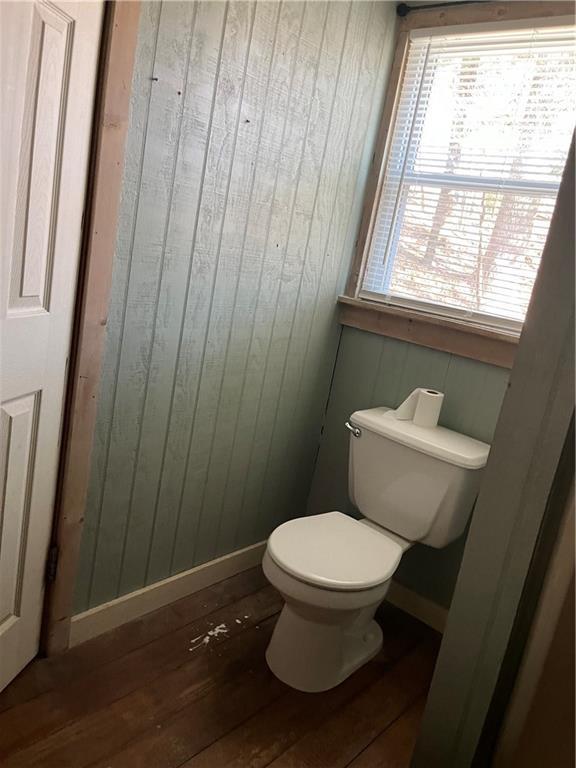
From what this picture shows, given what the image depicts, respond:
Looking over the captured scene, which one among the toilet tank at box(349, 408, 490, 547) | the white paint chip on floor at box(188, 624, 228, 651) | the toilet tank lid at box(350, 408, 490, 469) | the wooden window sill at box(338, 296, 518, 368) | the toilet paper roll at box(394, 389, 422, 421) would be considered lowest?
the white paint chip on floor at box(188, 624, 228, 651)

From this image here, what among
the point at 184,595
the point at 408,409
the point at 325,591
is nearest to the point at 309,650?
the point at 325,591

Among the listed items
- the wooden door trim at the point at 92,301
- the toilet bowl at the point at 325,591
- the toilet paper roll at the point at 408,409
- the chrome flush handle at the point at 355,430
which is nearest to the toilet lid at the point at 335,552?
the toilet bowl at the point at 325,591

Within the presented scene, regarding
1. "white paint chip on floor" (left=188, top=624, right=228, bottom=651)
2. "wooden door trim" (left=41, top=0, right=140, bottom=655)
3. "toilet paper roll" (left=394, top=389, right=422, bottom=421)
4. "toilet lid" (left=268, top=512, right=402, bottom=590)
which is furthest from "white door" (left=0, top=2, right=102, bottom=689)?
"toilet paper roll" (left=394, top=389, right=422, bottom=421)

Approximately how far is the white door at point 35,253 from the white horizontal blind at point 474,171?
49.0 inches

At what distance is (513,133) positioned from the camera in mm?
1935

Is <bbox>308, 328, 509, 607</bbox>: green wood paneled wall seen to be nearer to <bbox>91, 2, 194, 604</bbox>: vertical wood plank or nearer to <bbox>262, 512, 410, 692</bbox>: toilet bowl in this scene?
<bbox>262, 512, 410, 692</bbox>: toilet bowl

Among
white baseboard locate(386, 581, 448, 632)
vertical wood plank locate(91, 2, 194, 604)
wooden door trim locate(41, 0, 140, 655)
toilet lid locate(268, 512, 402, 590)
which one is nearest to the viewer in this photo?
wooden door trim locate(41, 0, 140, 655)

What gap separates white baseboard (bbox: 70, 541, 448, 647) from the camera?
178cm

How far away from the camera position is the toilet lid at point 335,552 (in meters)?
1.60

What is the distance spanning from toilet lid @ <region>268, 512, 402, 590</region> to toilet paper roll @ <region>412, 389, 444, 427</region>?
411mm

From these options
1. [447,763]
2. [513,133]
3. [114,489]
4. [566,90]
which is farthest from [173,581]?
[566,90]

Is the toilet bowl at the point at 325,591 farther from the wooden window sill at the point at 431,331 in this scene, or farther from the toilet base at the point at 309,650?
the wooden window sill at the point at 431,331

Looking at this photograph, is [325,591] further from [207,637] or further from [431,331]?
[431,331]

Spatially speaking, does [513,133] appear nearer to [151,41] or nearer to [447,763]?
[151,41]
